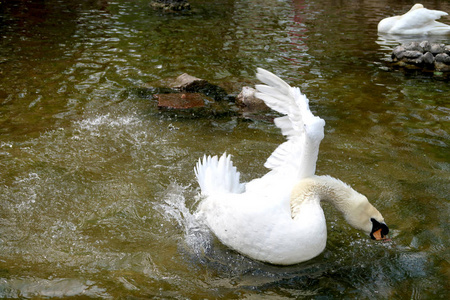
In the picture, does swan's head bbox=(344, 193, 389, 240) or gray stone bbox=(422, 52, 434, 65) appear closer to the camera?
swan's head bbox=(344, 193, 389, 240)

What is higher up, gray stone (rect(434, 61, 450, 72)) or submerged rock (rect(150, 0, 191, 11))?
submerged rock (rect(150, 0, 191, 11))

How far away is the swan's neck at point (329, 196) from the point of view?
158 inches

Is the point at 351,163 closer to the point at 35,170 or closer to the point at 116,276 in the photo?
the point at 116,276

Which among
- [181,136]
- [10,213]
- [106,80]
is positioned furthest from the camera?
[106,80]

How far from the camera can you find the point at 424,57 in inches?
375

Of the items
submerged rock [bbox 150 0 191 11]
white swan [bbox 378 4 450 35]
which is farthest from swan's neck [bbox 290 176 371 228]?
submerged rock [bbox 150 0 191 11]

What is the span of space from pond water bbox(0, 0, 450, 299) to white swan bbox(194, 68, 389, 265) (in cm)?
26

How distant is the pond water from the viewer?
3771 millimetres

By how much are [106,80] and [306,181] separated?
5.35 meters

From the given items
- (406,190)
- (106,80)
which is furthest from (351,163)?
(106,80)

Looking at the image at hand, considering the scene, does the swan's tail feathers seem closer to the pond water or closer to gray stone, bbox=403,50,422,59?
the pond water

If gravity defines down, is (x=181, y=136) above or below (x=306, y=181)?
below

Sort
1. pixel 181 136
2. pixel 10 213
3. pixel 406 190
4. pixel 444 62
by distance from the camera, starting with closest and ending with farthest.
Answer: pixel 10 213 < pixel 406 190 < pixel 181 136 < pixel 444 62

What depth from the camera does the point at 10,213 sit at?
14.7 feet
